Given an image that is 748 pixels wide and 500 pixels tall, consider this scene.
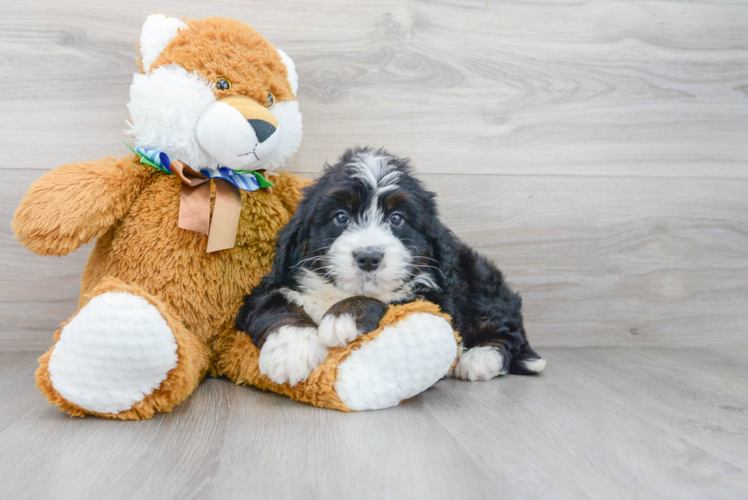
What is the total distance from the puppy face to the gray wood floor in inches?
13.3

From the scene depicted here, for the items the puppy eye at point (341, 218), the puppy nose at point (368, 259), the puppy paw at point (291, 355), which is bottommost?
the puppy paw at point (291, 355)

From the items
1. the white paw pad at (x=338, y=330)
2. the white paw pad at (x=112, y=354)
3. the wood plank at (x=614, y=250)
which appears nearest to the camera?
the white paw pad at (x=112, y=354)

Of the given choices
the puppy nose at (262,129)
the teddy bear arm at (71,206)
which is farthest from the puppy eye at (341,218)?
the teddy bear arm at (71,206)

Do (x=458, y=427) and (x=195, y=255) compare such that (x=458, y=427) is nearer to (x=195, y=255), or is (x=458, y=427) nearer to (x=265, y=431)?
(x=265, y=431)

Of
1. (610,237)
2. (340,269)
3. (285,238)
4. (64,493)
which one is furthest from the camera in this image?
(610,237)

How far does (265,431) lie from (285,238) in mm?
530

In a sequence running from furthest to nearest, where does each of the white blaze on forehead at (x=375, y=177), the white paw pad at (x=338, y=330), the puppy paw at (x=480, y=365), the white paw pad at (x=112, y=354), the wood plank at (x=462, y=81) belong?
the wood plank at (x=462, y=81), the puppy paw at (x=480, y=365), the white blaze on forehead at (x=375, y=177), the white paw pad at (x=338, y=330), the white paw pad at (x=112, y=354)

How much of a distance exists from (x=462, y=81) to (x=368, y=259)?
1.13 m

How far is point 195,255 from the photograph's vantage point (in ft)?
5.16

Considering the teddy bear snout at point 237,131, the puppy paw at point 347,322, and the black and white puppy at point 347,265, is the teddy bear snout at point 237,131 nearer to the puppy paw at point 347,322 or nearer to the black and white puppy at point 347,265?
the black and white puppy at point 347,265

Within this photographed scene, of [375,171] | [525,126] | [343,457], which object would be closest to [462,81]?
[525,126]

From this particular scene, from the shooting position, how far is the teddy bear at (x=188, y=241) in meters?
1.25

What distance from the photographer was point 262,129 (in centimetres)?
154

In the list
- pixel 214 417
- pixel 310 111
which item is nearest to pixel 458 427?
pixel 214 417
